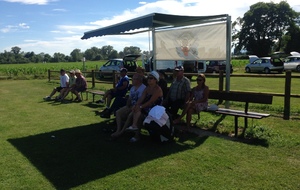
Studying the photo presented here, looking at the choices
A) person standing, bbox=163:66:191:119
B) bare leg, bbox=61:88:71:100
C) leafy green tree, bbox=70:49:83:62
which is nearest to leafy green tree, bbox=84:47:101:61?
leafy green tree, bbox=70:49:83:62

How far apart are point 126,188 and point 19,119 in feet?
17.2

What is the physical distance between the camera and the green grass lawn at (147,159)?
12.7ft

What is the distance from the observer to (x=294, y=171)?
4102 mm

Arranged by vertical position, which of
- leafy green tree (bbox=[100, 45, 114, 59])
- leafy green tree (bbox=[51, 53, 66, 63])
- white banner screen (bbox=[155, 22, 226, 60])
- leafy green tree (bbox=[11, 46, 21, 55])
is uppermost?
leafy green tree (bbox=[11, 46, 21, 55])

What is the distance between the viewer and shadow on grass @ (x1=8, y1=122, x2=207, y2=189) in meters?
4.19

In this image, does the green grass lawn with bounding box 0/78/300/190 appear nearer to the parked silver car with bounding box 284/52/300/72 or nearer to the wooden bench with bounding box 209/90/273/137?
the wooden bench with bounding box 209/90/273/137

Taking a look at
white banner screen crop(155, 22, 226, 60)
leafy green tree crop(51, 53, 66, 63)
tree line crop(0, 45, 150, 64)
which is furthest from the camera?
leafy green tree crop(51, 53, 66, 63)

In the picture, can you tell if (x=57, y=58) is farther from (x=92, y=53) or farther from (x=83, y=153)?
(x=83, y=153)

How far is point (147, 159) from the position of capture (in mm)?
4648

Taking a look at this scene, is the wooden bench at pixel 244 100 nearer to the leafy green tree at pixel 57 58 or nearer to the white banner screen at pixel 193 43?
the white banner screen at pixel 193 43

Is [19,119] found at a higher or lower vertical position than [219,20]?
lower

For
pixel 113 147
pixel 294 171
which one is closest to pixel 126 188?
pixel 113 147

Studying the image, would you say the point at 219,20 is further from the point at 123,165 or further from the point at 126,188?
the point at 126,188

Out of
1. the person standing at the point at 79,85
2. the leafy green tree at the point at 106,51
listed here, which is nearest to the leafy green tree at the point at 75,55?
the leafy green tree at the point at 106,51
